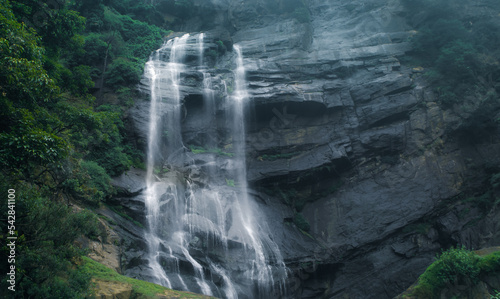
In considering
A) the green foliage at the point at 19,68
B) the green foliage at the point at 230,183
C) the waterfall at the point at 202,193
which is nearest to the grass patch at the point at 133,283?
the waterfall at the point at 202,193

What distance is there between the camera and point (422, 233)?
55.9 feet

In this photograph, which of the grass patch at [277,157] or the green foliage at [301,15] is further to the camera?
the green foliage at [301,15]

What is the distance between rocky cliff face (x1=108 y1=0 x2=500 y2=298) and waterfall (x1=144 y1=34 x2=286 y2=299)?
68cm

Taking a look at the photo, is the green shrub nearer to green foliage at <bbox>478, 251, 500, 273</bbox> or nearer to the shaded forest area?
the shaded forest area

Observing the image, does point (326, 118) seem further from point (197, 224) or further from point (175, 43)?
point (175, 43)

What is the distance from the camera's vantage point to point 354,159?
A: 65.5 ft

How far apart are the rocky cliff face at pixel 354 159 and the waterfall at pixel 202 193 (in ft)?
2.22

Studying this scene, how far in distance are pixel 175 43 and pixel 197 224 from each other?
Result: 1661 cm

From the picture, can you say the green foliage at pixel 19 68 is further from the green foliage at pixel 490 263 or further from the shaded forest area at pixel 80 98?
the green foliage at pixel 490 263

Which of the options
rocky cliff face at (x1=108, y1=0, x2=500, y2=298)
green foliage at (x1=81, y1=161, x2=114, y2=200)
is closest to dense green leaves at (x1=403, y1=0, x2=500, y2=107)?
rocky cliff face at (x1=108, y1=0, x2=500, y2=298)

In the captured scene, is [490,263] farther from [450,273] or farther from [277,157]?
[277,157]

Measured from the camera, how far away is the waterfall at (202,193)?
45.1ft

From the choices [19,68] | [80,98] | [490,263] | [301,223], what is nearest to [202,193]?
[301,223]

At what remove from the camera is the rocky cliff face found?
651 inches
